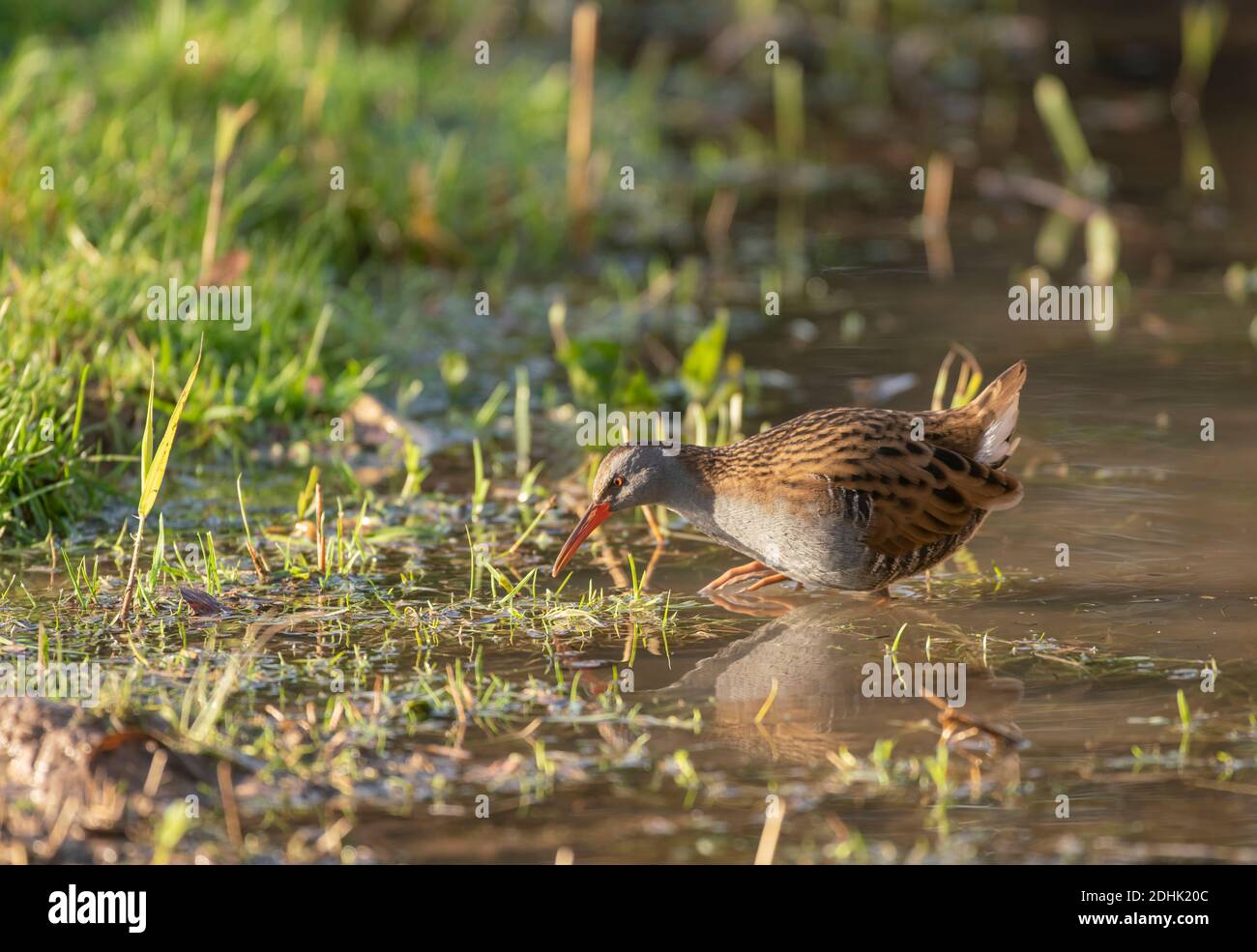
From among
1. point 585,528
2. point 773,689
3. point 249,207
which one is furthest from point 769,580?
point 249,207

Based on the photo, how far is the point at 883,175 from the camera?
12.1 m

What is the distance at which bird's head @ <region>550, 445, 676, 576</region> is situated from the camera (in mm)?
5793

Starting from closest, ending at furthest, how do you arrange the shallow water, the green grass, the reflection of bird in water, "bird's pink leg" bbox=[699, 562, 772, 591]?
the shallow water
the reflection of bird in water
"bird's pink leg" bbox=[699, 562, 772, 591]
the green grass

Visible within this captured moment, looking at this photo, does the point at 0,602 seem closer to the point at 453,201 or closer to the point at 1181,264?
the point at 453,201

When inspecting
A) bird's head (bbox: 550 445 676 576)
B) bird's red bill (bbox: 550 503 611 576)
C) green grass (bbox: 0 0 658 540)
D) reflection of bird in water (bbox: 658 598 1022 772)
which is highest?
green grass (bbox: 0 0 658 540)

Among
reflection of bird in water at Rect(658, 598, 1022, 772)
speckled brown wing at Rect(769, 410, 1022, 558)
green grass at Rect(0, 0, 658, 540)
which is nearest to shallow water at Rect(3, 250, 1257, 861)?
reflection of bird in water at Rect(658, 598, 1022, 772)

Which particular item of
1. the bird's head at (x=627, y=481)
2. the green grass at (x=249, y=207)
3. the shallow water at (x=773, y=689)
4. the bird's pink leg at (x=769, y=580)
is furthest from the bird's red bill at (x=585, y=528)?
the green grass at (x=249, y=207)

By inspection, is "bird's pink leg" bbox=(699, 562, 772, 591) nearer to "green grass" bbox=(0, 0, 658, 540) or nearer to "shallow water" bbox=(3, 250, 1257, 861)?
"shallow water" bbox=(3, 250, 1257, 861)

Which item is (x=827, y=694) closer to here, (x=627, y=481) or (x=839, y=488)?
(x=839, y=488)

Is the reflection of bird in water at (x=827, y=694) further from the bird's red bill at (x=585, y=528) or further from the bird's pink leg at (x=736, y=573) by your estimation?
the bird's red bill at (x=585, y=528)

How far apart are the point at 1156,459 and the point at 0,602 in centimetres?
425

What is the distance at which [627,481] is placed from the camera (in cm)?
581

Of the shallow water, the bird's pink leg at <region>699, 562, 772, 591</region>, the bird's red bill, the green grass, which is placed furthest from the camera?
the green grass

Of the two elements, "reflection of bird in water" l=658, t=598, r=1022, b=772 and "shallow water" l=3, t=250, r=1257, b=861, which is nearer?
"shallow water" l=3, t=250, r=1257, b=861
